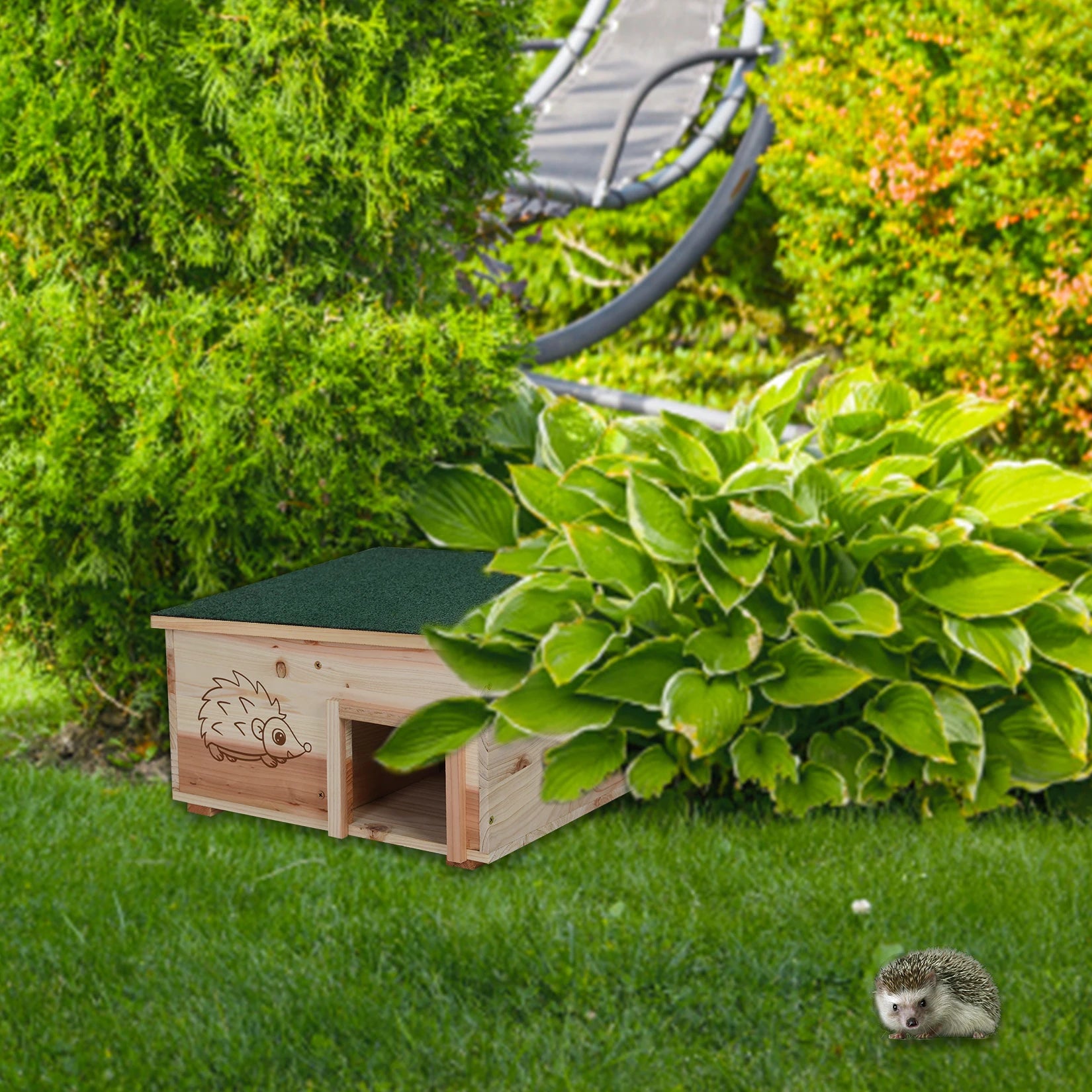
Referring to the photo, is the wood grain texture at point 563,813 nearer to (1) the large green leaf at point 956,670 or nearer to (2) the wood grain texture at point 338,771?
(2) the wood grain texture at point 338,771

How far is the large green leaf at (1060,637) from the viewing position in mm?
3486

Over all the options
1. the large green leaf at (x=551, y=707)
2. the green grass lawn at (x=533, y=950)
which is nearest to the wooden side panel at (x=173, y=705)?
the green grass lawn at (x=533, y=950)

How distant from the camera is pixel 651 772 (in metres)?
3.54

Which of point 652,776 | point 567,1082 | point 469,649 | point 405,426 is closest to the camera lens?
point 567,1082

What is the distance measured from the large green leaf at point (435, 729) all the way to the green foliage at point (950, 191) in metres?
4.22

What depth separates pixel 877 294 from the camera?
7.36 metres

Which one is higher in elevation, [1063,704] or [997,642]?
[997,642]

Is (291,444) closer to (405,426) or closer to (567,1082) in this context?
(405,426)

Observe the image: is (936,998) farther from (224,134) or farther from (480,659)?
(224,134)

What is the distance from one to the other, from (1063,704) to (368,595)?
74.1 inches

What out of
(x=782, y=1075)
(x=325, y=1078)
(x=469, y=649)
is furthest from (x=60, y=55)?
(x=782, y=1075)

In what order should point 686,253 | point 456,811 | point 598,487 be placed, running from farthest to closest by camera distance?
point 686,253 → point 598,487 → point 456,811

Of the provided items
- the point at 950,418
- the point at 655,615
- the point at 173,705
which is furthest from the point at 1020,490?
the point at 173,705

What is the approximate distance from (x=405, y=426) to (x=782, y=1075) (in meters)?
2.11
